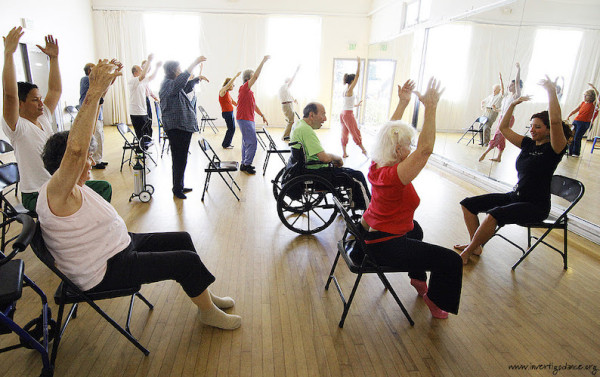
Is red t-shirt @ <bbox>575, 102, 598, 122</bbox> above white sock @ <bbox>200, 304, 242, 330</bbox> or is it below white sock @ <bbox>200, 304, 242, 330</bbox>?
above

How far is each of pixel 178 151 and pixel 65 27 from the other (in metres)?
6.86

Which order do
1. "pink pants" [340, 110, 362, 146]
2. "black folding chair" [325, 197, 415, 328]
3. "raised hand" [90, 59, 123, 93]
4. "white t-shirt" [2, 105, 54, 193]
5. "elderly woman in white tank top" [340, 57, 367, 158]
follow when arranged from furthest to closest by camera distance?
"pink pants" [340, 110, 362, 146] → "elderly woman in white tank top" [340, 57, 367, 158] → "white t-shirt" [2, 105, 54, 193] → "black folding chair" [325, 197, 415, 328] → "raised hand" [90, 59, 123, 93]

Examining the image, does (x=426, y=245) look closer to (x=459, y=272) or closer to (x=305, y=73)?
(x=459, y=272)

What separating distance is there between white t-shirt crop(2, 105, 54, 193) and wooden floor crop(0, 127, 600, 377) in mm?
718

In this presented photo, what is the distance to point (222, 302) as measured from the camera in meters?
2.21

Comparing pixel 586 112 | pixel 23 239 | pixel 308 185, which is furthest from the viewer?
pixel 586 112

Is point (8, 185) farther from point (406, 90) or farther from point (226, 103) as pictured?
point (226, 103)

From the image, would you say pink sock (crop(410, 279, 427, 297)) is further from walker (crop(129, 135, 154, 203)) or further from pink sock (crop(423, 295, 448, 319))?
walker (crop(129, 135, 154, 203))

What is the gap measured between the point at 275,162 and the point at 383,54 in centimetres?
524

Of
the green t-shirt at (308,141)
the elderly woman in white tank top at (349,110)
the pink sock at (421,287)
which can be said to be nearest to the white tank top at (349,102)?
the elderly woman in white tank top at (349,110)

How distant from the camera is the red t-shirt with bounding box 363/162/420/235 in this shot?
183 cm

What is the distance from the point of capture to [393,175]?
69.4 inches

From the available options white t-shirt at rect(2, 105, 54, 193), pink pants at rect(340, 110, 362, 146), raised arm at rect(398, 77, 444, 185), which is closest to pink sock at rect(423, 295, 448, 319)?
raised arm at rect(398, 77, 444, 185)

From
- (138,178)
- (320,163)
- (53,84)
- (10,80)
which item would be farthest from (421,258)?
(138,178)
